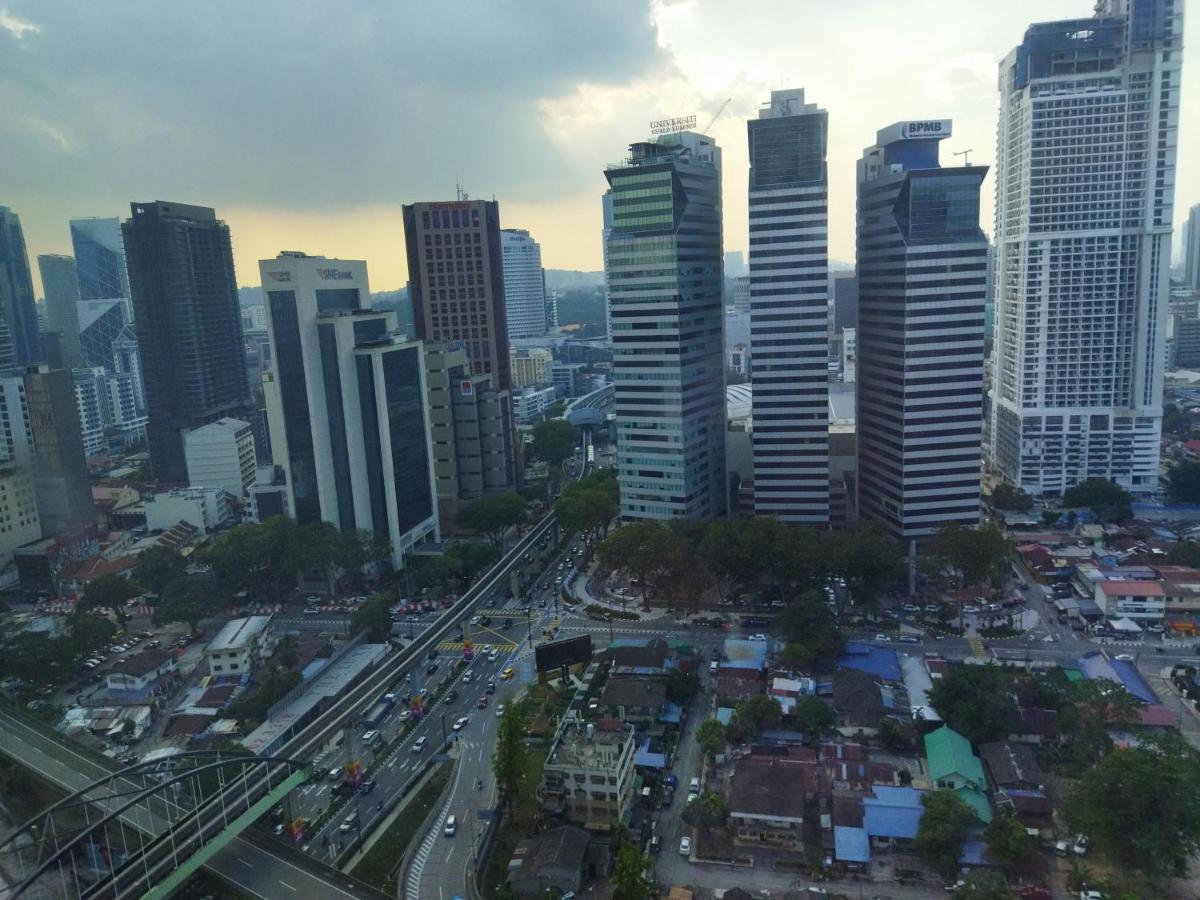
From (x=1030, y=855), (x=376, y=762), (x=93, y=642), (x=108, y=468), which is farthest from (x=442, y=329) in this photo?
(x=1030, y=855)

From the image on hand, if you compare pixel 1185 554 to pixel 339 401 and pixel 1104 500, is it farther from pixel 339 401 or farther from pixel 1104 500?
pixel 339 401

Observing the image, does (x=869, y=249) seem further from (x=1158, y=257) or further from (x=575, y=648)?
(x=575, y=648)

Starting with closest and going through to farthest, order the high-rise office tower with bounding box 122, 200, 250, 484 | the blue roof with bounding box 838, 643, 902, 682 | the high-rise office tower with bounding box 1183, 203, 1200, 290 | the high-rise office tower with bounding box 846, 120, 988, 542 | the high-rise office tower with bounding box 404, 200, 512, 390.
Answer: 1. the blue roof with bounding box 838, 643, 902, 682
2. the high-rise office tower with bounding box 846, 120, 988, 542
3. the high-rise office tower with bounding box 404, 200, 512, 390
4. the high-rise office tower with bounding box 122, 200, 250, 484
5. the high-rise office tower with bounding box 1183, 203, 1200, 290

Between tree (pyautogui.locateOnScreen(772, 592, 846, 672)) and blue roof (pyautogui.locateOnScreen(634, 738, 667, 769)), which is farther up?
tree (pyautogui.locateOnScreen(772, 592, 846, 672))

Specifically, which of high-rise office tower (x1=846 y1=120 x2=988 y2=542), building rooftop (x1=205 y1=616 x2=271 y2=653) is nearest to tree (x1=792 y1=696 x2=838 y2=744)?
high-rise office tower (x1=846 y1=120 x2=988 y2=542)

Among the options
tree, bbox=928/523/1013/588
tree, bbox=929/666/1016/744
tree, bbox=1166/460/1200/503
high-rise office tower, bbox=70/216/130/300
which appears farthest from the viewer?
high-rise office tower, bbox=70/216/130/300

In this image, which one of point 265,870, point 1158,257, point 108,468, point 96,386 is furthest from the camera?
point 96,386

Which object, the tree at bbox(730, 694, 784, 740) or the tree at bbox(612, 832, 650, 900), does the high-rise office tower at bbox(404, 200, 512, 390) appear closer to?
the tree at bbox(730, 694, 784, 740)
